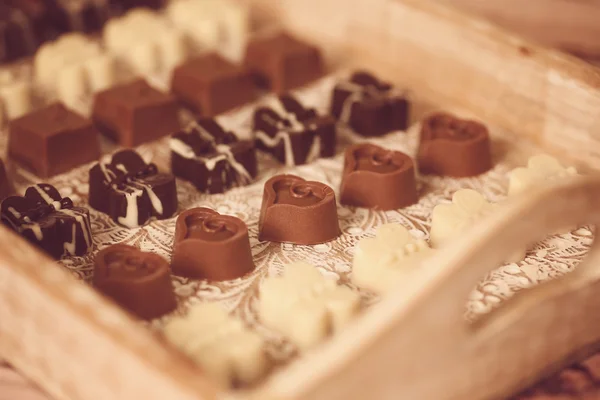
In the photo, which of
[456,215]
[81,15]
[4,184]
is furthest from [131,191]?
[81,15]

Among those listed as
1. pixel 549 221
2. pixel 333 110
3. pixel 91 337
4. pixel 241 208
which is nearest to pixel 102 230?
pixel 241 208

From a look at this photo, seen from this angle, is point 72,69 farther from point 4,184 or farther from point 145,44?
point 4,184

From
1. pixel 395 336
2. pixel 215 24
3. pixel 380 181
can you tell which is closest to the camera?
pixel 395 336

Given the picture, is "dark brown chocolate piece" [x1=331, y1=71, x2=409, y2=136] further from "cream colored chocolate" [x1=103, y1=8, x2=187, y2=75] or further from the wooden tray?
the wooden tray

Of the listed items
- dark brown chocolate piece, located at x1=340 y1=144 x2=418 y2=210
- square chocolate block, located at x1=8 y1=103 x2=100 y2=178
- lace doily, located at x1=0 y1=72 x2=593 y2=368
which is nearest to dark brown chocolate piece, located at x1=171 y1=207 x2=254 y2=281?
lace doily, located at x1=0 y1=72 x2=593 y2=368

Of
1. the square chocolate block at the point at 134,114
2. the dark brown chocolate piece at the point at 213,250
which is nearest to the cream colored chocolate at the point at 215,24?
the square chocolate block at the point at 134,114

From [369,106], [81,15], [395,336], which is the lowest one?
[81,15]

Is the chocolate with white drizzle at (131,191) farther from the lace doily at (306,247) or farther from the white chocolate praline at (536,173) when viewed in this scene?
the white chocolate praline at (536,173)
